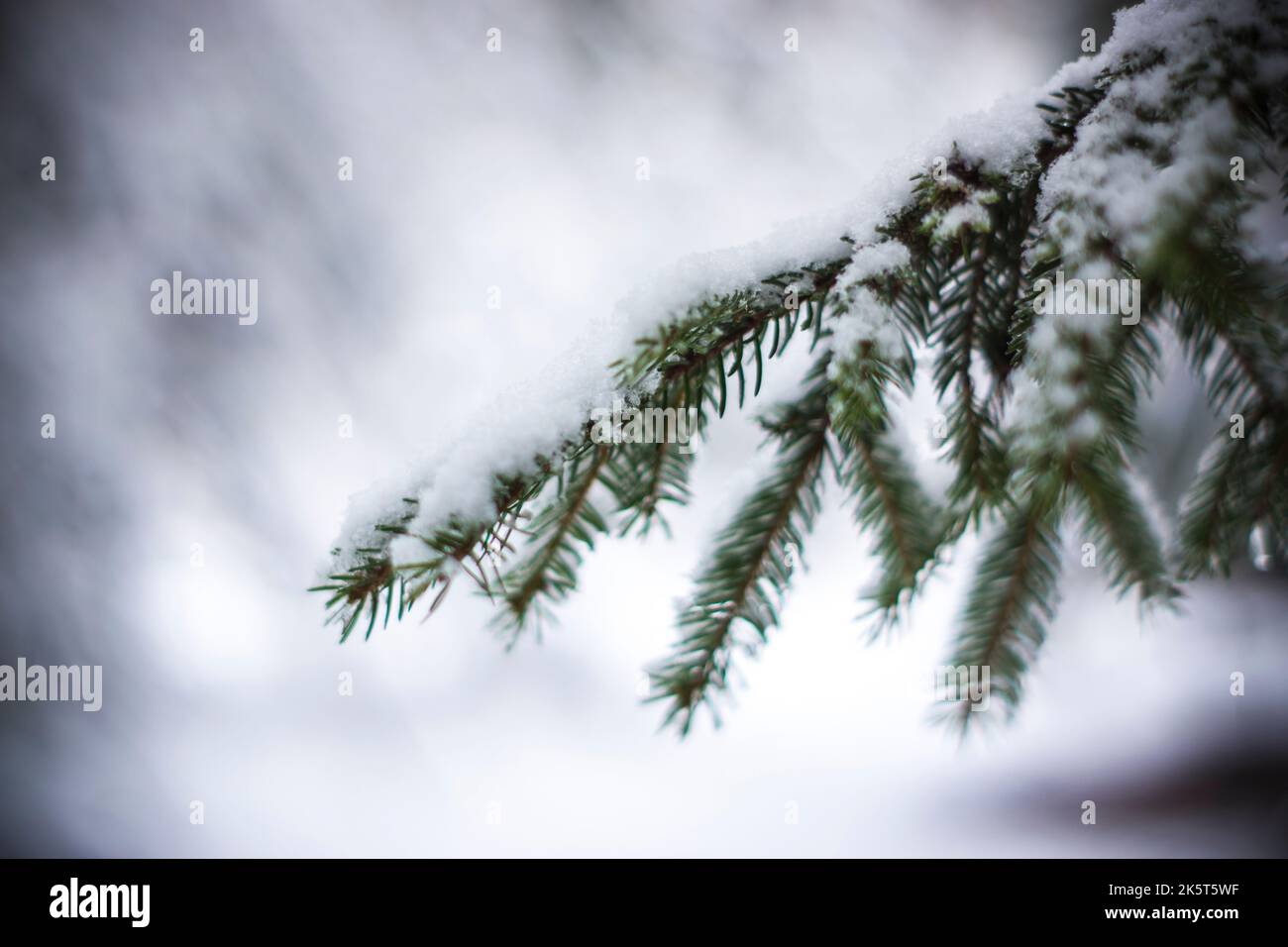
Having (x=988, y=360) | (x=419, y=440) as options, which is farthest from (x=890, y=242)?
(x=419, y=440)

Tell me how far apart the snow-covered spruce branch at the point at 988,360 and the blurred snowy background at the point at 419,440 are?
6.52ft

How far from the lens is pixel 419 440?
228 cm

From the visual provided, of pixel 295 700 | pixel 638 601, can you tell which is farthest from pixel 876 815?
pixel 295 700

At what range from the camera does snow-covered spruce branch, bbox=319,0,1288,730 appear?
1.20 ft

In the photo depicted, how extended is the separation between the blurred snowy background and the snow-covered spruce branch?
6.52 ft

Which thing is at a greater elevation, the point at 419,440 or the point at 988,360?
the point at 419,440

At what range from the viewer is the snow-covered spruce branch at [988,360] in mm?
365

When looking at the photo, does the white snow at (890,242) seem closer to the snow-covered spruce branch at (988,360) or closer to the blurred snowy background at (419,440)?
the snow-covered spruce branch at (988,360)

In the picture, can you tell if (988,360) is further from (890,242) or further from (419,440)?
(419,440)

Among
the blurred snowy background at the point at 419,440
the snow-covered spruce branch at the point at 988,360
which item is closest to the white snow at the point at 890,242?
the snow-covered spruce branch at the point at 988,360

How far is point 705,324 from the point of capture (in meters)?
0.42

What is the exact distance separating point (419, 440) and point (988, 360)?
2033mm
